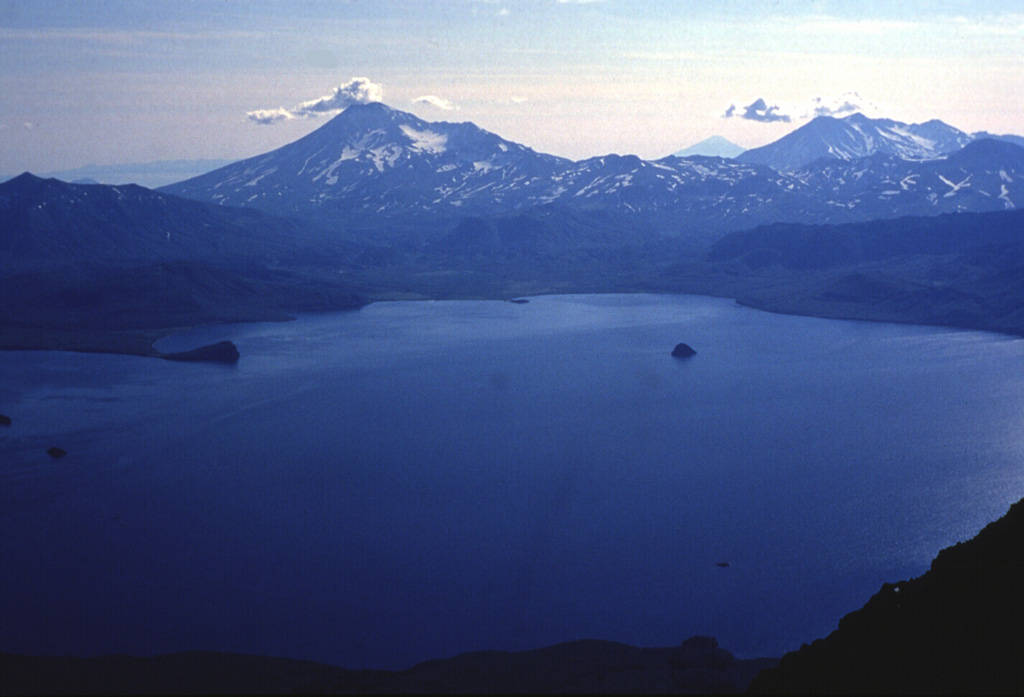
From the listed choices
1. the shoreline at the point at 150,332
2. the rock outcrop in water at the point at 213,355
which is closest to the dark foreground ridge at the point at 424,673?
the rock outcrop in water at the point at 213,355

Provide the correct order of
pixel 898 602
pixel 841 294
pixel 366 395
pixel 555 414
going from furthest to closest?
pixel 841 294 < pixel 366 395 < pixel 555 414 < pixel 898 602

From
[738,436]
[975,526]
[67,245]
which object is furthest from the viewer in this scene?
[67,245]

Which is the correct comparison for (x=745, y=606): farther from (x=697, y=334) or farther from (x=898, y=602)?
(x=697, y=334)

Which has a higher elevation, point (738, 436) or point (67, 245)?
point (67, 245)

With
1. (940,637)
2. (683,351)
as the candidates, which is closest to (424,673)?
(940,637)

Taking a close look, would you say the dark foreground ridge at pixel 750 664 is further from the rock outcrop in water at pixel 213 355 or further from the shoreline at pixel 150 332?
the shoreline at pixel 150 332

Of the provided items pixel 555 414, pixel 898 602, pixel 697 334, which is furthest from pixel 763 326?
pixel 898 602
